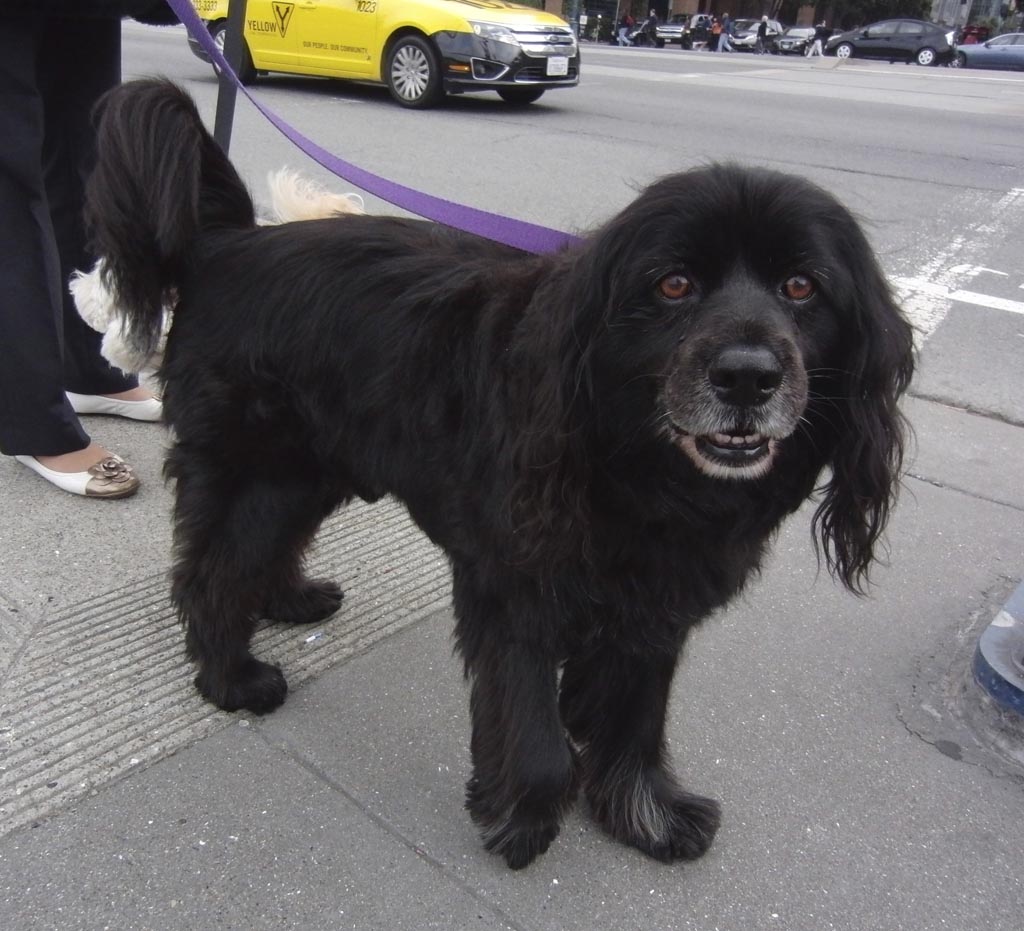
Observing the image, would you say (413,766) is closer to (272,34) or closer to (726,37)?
(272,34)

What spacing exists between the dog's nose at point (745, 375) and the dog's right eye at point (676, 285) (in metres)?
0.17

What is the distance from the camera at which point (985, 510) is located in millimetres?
3486

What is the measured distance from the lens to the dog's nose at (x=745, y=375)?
149cm

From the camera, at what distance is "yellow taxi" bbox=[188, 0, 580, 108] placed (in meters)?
11.0

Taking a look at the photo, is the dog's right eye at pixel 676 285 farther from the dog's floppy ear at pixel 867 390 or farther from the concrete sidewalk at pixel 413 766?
the concrete sidewalk at pixel 413 766

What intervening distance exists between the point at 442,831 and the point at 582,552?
2.58 ft

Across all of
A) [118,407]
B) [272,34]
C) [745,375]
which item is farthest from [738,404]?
[272,34]

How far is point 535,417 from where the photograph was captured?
5.56ft

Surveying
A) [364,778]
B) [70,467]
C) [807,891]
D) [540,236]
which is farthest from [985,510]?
[70,467]

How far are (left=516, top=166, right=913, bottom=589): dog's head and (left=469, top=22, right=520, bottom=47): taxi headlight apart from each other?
10.4 m

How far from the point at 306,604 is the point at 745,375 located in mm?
1687

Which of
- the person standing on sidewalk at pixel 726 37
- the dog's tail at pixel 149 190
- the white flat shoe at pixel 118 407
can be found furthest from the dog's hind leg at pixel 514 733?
the person standing on sidewalk at pixel 726 37

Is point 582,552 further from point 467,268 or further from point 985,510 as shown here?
point 985,510

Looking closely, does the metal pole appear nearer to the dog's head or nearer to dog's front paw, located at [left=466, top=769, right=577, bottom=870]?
the dog's head
